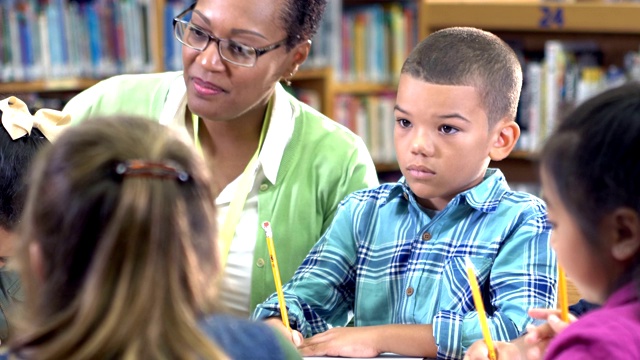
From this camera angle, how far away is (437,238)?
62.8 inches

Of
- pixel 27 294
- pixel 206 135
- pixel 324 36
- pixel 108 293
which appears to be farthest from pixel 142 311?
pixel 324 36

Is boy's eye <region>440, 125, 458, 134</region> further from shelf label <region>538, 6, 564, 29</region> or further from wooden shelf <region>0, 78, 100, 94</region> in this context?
wooden shelf <region>0, 78, 100, 94</region>

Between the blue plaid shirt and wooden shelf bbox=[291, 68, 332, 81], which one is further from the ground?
the blue plaid shirt

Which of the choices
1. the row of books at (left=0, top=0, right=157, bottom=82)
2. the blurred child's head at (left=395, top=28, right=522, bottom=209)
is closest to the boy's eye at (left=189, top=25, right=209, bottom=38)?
the blurred child's head at (left=395, top=28, right=522, bottom=209)

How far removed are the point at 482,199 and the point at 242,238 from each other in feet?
1.70

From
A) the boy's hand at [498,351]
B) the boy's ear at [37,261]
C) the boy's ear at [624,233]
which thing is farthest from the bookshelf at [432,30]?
the boy's ear at [624,233]

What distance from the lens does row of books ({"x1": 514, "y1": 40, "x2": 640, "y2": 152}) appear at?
11.4ft

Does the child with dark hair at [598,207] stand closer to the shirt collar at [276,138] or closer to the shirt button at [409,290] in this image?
the shirt button at [409,290]

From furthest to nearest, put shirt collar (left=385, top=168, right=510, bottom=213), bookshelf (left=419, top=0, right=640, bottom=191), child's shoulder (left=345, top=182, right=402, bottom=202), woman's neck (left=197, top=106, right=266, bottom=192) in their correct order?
1. bookshelf (left=419, top=0, right=640, bottom=191)
2. woman's neck (left=197, top=106, right=266, bottom=192)
3. child's shoulder (left=345, top=182, right=402, bottom=202)
4. shirt collar (left=385, top=168, right=510, bottom=213)

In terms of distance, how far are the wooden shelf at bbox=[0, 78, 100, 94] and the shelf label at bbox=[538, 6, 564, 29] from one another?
62.5 inches

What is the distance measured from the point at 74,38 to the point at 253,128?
5.63 ft

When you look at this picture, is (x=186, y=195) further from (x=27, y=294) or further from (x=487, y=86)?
(x=487, y=86)

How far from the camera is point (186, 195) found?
36.6 inches

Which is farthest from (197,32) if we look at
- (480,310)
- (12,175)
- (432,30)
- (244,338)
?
(432,30)
